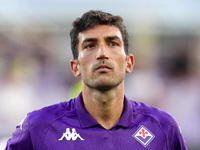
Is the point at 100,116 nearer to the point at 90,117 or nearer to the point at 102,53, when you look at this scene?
the point at 90,117

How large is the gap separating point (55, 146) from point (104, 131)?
359 millimetres

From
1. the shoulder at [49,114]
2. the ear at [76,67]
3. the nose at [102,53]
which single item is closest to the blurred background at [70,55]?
the ear at [76,67]

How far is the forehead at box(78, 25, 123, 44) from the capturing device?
8.67 feet

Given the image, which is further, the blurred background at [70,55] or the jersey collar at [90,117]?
the blurred background at [70,55]

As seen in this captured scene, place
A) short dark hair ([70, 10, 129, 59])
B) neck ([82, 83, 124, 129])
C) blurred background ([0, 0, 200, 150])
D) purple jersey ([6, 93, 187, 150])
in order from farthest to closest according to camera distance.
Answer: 1. blurred background ([0, 0, 200, 150])
2. short dark hair ([70, 10, 129, 59])
3. neck ([82, 83, 124, 129])
4. purple jersey ([6, 93, 187, 150])

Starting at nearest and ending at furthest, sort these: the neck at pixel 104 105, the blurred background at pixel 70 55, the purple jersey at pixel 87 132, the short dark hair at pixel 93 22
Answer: the purple jersey at pixel 87 132
the neck at pixel 104 105
the short dark hair at pixel 93 22
the blurred background at pixel 70 55

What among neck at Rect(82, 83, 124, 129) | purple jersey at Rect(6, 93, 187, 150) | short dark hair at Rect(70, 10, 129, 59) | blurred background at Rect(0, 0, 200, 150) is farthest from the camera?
blurred background at Rect(0, 0, 200, 150)

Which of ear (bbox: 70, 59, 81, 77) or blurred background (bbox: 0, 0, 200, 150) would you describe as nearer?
ear (bbox: 70, 59, 81, 77)

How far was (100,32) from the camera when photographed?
2654 millimetres

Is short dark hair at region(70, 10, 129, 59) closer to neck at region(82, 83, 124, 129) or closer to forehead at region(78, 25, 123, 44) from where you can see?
forehead at region(78, 25, 123, 44)

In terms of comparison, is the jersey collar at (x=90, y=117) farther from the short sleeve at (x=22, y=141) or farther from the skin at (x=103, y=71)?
the short sleeve at (x=22, y=141)

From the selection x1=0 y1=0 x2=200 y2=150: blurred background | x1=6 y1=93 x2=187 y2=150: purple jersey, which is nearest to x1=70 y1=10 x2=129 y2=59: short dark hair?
x1=6 y1=93 x2=187 y2=150: purple jersey

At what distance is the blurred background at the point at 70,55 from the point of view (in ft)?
21.9

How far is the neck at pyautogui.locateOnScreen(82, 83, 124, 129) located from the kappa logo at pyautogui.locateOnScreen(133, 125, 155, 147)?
0.62 feet
